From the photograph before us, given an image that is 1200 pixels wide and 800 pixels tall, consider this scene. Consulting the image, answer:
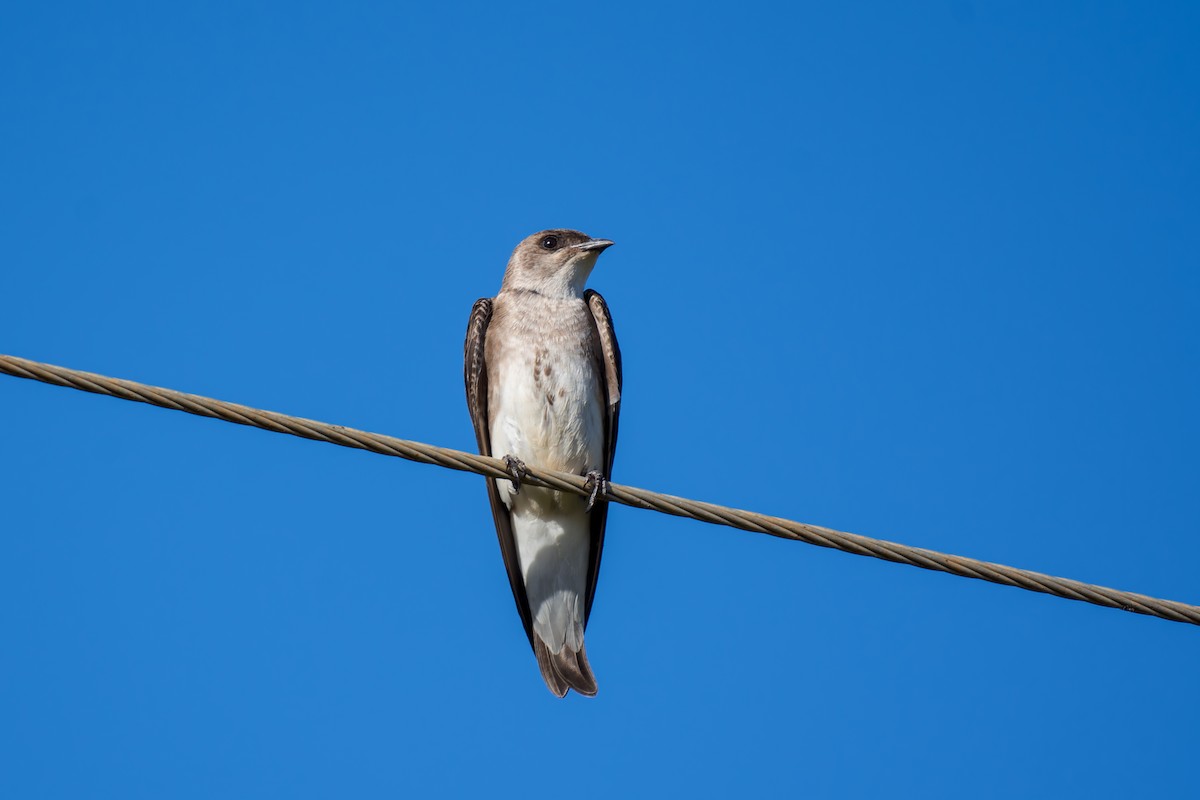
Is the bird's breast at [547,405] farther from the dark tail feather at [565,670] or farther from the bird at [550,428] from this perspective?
the dark tail feather at [565,670]

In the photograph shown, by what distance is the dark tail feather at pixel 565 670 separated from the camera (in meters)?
7.98

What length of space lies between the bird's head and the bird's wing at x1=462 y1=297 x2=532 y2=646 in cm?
42

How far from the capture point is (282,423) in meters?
4.77

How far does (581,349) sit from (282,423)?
3549 mm

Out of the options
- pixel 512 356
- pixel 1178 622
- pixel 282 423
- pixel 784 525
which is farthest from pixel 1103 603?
pixel 512 356

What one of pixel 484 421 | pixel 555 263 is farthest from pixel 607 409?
pixel 555 263

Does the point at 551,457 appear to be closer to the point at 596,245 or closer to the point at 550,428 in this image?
the point at 550,428

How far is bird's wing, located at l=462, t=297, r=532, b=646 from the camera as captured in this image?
Answer: 8.27 meters

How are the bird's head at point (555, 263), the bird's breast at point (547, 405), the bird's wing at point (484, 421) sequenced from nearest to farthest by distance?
the bird's breast at point (547, 405), the bird's wing at point (484, 421), the bird's head at point (555, 263)

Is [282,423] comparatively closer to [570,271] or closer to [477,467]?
[477,467]

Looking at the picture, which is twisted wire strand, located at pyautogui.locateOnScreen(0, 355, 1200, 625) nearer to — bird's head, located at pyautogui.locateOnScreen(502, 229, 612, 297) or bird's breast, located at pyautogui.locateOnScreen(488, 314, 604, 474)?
bird's breast, located at pyautogui.locateOnScreen(488, 314, 604, 474)

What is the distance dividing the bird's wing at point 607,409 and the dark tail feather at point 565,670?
0.34m

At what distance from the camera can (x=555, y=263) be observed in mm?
8797

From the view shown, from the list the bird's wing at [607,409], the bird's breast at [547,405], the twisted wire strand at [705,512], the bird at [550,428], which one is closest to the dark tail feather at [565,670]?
the bird at [550,428]
